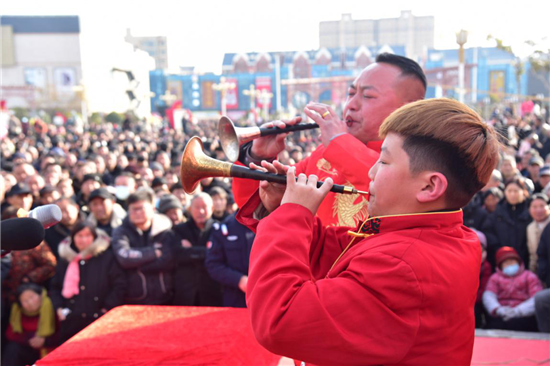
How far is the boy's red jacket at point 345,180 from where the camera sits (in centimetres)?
207

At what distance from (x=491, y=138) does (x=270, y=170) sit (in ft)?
2.01

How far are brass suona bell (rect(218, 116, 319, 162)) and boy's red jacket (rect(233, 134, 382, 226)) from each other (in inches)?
4.8

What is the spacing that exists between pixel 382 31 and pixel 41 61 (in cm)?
6785

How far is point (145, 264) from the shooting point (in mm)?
4180

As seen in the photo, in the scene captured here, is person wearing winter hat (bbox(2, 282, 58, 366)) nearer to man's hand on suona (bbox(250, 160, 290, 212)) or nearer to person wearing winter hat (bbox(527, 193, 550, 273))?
man's hand on suona (bbox(250, 160, 290, 212))

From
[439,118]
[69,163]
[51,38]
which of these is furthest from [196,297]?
Answer: [51,38]

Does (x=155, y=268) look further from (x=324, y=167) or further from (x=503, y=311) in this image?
(x=503, y=311)

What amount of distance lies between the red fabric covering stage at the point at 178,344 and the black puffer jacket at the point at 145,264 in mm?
1304

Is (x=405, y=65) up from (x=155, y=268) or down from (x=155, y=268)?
up

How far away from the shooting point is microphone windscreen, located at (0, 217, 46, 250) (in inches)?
49.2

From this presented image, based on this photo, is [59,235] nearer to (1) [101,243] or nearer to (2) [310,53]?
(1) [101,243]

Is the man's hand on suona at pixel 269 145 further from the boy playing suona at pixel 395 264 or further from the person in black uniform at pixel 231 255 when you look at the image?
the person in black uniform at pixel 231 255

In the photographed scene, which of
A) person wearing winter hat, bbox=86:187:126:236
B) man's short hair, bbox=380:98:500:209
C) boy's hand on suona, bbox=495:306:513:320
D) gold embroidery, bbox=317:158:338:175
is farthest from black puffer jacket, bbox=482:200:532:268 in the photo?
man's short hair, bbox=380:98:500:209

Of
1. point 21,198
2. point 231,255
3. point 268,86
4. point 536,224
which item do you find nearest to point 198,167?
point 231,255
